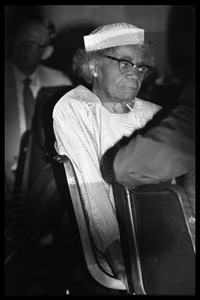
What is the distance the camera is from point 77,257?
1.29 m

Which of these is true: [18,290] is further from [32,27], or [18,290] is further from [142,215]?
[32,27]

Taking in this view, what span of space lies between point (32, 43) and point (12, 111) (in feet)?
0.95

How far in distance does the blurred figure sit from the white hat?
0.18 m

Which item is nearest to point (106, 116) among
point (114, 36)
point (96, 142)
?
point (96, 142)

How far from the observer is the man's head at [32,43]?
1.35 m

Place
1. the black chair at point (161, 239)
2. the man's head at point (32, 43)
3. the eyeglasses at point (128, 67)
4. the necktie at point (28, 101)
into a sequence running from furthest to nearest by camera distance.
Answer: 1. the necktie at point (28, 101)
2. the man's head at point (32, 43)
3. the eyeglasses at point (128, 67)
4. the black chair at point (161, 239)

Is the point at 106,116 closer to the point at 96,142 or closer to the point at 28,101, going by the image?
the point at 96,142

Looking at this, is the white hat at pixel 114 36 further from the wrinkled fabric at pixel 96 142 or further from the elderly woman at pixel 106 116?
the wrinkled fabric at pixel 96 142

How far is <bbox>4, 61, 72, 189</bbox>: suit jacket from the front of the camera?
54.1 inches

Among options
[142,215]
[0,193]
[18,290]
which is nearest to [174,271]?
[142,215]

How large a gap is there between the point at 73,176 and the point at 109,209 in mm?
167

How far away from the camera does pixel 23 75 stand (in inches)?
57.1

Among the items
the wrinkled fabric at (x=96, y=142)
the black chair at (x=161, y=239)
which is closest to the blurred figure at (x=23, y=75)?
the wrinkled fabric at (x=96, y=142)

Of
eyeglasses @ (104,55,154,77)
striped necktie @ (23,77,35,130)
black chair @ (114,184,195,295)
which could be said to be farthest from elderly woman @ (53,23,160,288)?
striped necktie @ (23,77,35,130)
